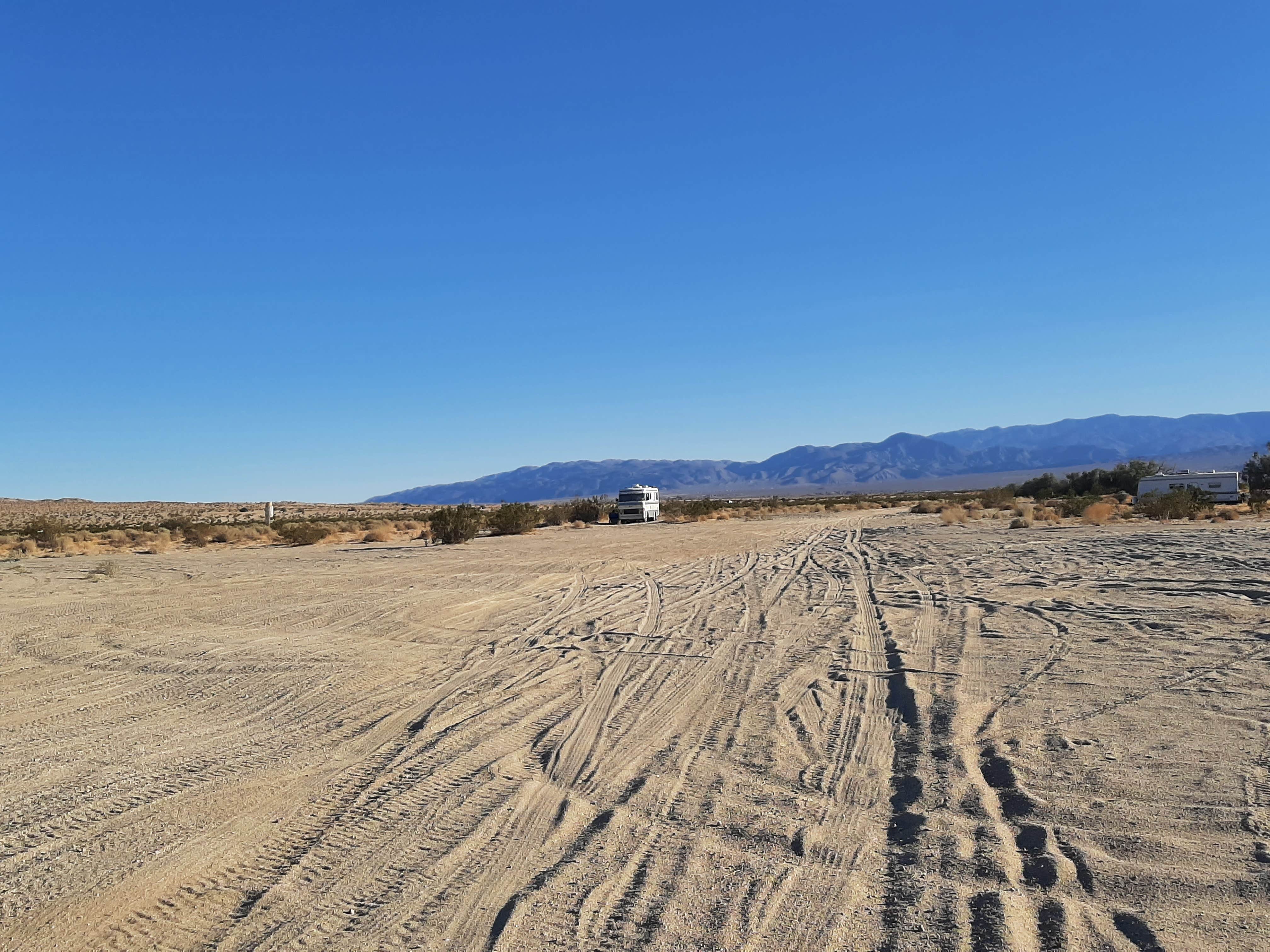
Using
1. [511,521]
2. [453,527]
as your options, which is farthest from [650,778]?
[511,521]

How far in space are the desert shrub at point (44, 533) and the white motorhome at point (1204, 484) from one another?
4580 centimetres

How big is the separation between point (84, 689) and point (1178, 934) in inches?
369

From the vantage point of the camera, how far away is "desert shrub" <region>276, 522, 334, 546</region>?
117ft

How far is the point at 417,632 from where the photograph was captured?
12.3 metres

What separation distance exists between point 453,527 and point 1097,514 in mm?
24261

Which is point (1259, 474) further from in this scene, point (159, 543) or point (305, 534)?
point (159, 543)

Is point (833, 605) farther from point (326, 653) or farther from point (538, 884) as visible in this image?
point (538, 884)

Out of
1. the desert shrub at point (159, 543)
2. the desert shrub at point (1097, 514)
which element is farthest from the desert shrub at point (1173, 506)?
the desert shrub at point (159, 543)

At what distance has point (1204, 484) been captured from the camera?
1752 inches

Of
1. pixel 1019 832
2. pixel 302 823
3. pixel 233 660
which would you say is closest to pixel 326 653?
pixel 233 660

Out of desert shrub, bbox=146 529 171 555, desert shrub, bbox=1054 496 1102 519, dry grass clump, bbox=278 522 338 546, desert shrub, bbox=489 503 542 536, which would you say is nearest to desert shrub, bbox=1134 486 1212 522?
desert shrub, bbox=1054 496 1102 519

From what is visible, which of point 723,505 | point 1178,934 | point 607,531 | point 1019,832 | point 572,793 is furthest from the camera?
point 723,505

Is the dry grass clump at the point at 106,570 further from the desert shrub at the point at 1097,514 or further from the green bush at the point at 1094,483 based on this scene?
the green bush at the point at 1094,483

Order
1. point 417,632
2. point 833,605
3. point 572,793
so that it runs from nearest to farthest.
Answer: point 572,793 → point 417,632 → point 833,605
